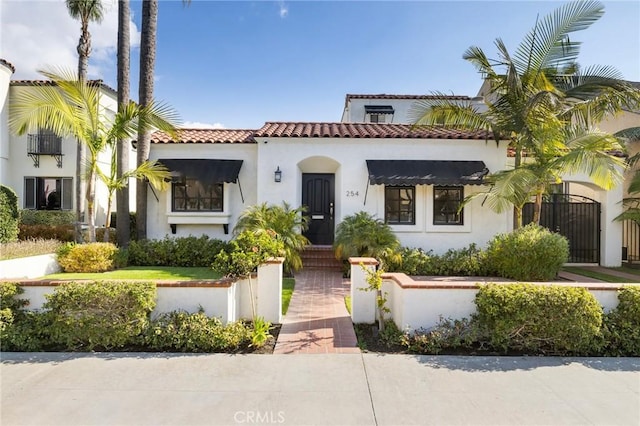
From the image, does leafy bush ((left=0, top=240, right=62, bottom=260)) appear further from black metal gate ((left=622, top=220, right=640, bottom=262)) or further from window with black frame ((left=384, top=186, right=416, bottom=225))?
black metal gate ((left=622, top=220, right=640, bottom=262))

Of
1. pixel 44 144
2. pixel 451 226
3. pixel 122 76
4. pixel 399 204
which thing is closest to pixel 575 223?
pixel 451 226

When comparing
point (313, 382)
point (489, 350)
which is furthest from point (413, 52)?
point (313, 382)

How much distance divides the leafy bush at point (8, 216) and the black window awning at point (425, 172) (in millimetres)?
14395

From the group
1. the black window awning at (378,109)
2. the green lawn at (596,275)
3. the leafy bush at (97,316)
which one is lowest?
the green lawn at (596,275)

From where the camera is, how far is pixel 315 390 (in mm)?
4434

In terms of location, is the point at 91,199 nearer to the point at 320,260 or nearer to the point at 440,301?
the point at 320,260

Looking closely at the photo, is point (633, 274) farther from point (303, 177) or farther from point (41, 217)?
point (41, 217)

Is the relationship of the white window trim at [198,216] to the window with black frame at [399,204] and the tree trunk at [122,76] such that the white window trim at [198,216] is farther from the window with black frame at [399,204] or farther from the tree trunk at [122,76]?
the window with black frame at [399,204]

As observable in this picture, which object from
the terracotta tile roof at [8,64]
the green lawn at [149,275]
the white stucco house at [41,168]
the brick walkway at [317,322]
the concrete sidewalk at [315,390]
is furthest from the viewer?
→ the white stucco house at [41,168]

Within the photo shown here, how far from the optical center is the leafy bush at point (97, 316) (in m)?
5.70

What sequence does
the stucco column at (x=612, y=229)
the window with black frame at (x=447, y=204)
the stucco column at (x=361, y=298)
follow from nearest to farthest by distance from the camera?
the stucco column at (x=361, y=298)
the window with black frame at (x=447, y=204)
the stucco column at (x=612, y=229)

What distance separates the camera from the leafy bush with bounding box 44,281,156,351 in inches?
225

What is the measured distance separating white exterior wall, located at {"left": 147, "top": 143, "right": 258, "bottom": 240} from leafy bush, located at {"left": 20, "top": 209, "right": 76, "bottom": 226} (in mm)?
7367

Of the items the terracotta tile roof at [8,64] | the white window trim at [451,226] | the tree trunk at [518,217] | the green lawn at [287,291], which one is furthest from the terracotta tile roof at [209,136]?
the terracotta tile roof at [8,64]
